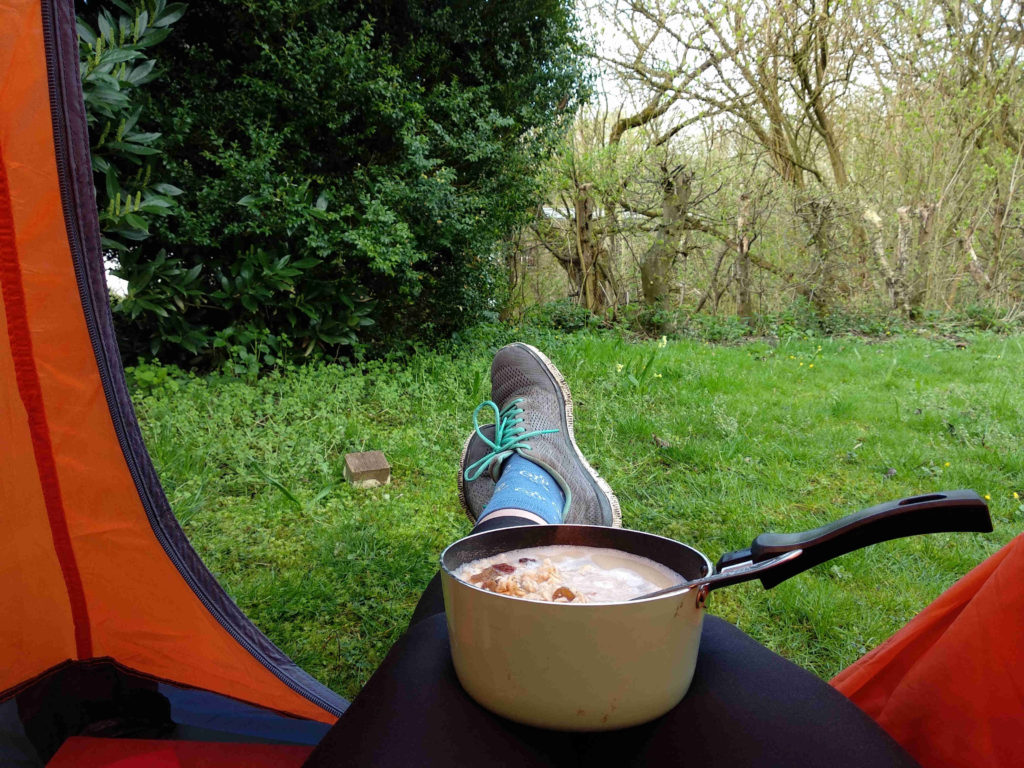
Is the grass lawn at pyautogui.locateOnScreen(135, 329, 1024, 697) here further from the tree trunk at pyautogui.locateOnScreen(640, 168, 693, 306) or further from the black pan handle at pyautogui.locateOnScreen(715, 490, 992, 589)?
the tree trunk at pyautogui.locateOnScreen(640, 168, 693, 306)

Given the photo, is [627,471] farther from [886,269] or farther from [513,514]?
[886,269]

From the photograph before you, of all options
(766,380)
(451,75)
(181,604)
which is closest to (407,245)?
(451,75)

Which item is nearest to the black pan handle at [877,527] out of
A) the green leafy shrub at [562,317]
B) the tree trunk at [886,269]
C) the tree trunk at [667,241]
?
the green leafy shrub at [562,317]

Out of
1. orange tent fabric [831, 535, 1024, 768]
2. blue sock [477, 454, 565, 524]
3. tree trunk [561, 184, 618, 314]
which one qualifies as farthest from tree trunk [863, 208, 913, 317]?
orange tent fabric [831, 535, 1024, 768]

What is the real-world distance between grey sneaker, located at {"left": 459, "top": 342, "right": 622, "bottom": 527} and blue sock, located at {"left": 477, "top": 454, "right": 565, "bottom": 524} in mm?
28

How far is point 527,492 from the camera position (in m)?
1.31

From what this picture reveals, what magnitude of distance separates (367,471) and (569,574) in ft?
6.14

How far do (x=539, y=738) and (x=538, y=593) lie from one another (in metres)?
0.12

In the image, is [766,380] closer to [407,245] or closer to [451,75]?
[407,245]

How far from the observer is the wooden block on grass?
2.44m

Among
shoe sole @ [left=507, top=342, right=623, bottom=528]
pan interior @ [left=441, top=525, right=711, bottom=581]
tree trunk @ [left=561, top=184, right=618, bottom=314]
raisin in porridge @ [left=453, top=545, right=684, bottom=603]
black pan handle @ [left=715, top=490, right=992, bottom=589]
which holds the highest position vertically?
tree trunk @ [left=561, top=184, right=618, bottom=314]

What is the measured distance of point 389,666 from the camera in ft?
2.26

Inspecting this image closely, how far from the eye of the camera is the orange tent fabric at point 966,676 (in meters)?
0.59

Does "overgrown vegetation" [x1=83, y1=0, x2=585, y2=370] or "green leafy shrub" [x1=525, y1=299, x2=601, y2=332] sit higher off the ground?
"overgrown vegetation" [x1=83, y1=0, x2=585, y2=370]
